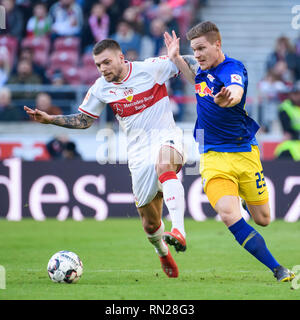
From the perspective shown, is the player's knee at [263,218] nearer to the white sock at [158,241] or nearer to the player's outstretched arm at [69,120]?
the white sock at [158,241]

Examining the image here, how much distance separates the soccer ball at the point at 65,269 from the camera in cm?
707

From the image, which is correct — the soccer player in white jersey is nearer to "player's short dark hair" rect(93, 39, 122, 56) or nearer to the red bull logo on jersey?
"player's short dark hair" rect(93, 39, 122, 56)

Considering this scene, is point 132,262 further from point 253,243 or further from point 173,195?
point 253,243

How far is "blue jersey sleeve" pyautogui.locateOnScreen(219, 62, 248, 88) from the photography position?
6.52m

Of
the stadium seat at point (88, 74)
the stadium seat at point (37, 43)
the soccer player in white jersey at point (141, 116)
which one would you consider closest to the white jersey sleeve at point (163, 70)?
the soccer player in white jersey at point (141, 116)

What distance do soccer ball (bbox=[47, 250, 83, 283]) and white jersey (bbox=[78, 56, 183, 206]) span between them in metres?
0.97

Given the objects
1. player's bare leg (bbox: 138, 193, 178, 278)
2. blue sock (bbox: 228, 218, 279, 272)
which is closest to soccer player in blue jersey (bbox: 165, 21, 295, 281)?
blue sock (bbox: 228, 218, 279, 272)

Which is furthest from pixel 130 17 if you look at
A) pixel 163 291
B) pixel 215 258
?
pixel 163 291

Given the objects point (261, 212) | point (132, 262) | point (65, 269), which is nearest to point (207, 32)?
point (261, 212)

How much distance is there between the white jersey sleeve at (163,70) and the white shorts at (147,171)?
2.13ft

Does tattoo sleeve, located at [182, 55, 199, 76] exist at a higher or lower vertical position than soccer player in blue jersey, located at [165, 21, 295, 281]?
higher

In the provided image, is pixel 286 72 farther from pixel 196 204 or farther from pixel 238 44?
pixel 196 204

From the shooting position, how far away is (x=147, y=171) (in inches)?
299
